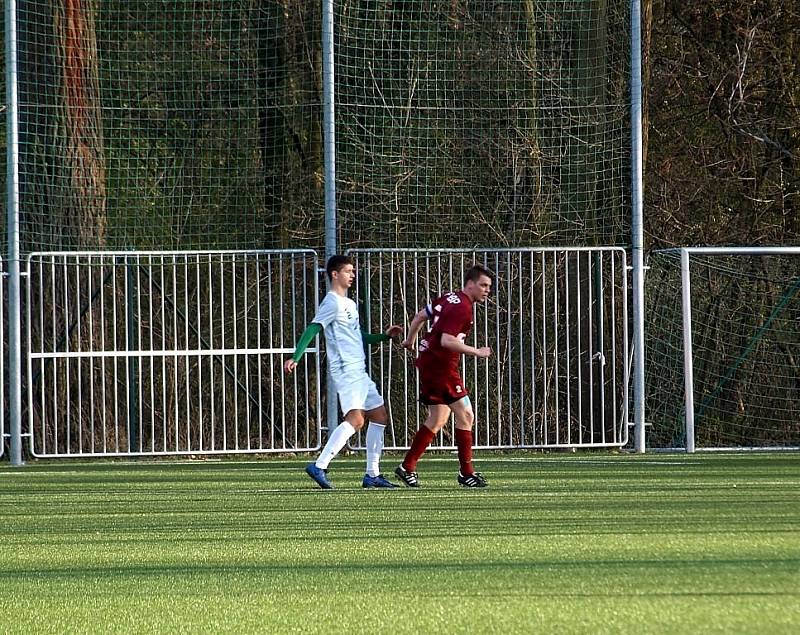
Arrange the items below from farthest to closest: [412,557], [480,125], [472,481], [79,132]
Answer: [480,125] < [79,132] < [472,481] < [412,557]

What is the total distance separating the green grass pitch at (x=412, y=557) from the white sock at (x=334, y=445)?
9.6 inches

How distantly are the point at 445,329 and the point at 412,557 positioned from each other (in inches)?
182

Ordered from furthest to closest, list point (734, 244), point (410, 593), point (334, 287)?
point (734, 244), point (334, 287), point (410, 593)

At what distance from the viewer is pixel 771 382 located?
18.1 meters

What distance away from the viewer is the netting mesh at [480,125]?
54.9 ft

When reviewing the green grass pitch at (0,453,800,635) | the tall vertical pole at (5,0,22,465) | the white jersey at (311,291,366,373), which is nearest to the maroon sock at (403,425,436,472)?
the green grass pitch at (0,453,800,635)

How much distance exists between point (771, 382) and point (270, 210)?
5.94m

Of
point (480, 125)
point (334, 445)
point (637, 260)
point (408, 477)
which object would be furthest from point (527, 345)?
point (334, 445)

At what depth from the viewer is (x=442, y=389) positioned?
11.1 metres

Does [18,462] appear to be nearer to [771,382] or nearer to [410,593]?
[771,382]

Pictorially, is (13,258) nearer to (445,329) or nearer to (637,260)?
(445,329)

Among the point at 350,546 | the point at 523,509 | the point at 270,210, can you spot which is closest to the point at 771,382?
the point at 270,210

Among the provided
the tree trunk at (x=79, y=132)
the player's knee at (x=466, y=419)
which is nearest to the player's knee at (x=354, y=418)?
the player's knee at (x=466, y=419)

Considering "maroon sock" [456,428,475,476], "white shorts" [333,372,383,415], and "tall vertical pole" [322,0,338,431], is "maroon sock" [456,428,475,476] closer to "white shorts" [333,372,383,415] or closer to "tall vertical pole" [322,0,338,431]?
"white shorts" [333,372,383,415]
